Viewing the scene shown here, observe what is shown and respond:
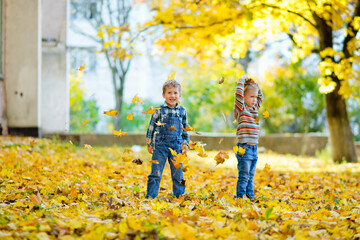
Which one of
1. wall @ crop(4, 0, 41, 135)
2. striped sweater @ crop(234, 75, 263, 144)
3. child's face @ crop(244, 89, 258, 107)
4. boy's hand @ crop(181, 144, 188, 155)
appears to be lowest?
boy's hand @ crop(181, 144, 188, 155)

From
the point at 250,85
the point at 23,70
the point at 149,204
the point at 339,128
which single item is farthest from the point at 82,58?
the point at 149,204

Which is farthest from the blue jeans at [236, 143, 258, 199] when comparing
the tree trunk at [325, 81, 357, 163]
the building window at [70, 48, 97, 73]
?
the building window at [70, 48, 97, 73]

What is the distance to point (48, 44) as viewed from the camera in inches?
436

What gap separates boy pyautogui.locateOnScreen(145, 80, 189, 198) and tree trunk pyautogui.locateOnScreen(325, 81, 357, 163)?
6032 mm

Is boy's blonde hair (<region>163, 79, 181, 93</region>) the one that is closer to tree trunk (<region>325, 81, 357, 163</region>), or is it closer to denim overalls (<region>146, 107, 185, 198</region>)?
denim overalls (<region>146, 107, 185, 198</region>)

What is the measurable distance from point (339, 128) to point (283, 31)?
2.66m

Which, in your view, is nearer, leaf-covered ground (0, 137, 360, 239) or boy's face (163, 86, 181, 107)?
leaf-covered ground (0, 137, 360, 239)

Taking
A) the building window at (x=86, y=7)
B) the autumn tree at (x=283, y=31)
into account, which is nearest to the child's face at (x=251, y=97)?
the autumn tree at (x=283, y=31)

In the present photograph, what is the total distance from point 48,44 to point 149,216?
31.0 ft

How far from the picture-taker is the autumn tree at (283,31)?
23.5ft

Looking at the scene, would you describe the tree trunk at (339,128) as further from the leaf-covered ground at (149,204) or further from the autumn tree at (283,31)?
the leaf-covered ground at (149,204)

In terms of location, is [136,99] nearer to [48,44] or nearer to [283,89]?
[48,44]

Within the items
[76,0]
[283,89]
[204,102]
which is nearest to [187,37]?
[283,89]

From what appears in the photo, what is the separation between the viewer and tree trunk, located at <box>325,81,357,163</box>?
28.6 feet
